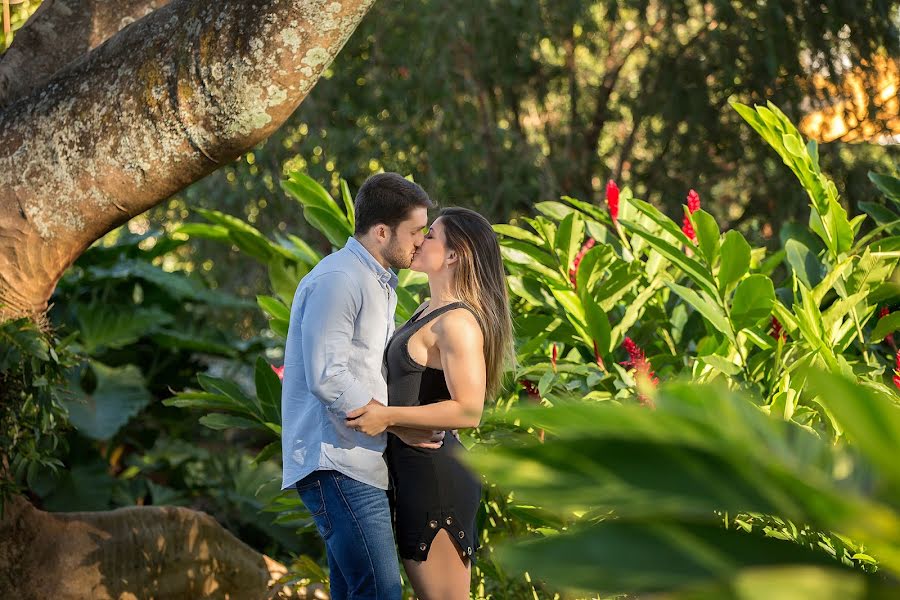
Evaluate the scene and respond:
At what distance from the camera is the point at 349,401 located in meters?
2.57

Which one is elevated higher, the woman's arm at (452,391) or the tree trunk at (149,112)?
the tree trunk at (149,112)

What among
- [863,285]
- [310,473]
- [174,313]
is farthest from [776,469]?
[174,313]

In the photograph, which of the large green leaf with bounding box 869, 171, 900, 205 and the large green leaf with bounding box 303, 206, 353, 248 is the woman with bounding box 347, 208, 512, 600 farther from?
the large green leaf with bounding box 869, 171, 900, 205

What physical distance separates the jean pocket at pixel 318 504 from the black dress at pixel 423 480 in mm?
196

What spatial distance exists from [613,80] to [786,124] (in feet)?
17.2

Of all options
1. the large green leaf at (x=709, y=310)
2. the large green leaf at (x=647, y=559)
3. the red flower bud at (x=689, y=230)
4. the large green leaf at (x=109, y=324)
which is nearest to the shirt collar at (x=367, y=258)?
the large green leaf at (x=709, y=310)

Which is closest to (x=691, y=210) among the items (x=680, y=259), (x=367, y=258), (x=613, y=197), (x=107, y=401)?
(x=680, y=259)

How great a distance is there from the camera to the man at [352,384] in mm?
2600

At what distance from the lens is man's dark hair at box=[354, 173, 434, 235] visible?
2754 millimetres

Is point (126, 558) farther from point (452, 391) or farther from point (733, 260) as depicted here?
point (733, 260)

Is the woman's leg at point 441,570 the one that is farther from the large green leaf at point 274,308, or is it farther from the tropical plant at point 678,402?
the large green leaf at point 274,308

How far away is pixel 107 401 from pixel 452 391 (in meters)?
3.80

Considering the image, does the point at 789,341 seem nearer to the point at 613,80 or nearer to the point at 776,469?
the point at 776,469

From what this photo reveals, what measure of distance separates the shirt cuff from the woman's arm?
0.01m
